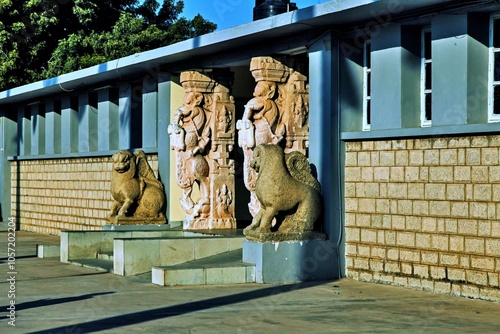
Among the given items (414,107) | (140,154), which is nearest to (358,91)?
(414,107)

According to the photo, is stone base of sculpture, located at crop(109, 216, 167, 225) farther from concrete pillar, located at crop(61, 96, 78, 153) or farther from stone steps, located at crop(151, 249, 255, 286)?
concrete pillar, located at crop(61, 96, 78, 153)

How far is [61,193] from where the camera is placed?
2964 centimetres

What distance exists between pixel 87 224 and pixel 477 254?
14482 mm

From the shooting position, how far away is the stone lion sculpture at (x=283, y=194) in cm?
1686

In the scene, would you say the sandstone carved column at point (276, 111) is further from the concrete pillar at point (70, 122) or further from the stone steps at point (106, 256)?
the concrete pillar at point (70, 122)

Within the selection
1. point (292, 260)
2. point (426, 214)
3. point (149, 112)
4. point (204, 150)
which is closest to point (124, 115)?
point (149, 112)

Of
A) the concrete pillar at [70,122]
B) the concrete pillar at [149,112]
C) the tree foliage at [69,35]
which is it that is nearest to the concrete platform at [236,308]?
the concrete pillar at [149,112]

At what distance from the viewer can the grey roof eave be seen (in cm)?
1573

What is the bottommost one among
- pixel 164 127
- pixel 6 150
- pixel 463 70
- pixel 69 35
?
pixel 6 150

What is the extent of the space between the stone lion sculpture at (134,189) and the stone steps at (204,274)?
19.3 ft

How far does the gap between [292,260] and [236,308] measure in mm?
3014

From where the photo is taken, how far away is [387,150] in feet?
53.9

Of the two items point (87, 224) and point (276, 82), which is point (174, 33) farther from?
point (276, 82)

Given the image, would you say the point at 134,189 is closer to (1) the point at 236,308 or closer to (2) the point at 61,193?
(2) the point at 61,193
